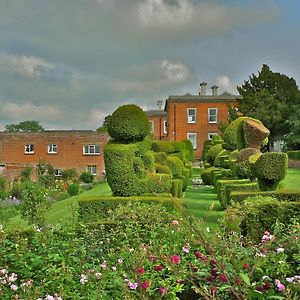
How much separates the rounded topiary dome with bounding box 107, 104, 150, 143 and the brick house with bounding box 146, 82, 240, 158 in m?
42.8

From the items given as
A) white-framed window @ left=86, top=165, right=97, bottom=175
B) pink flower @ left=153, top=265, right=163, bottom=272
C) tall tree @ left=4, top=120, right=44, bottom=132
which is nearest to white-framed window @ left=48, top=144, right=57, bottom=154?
white-framed window @ left=86, top=165, right=97, bottom=175

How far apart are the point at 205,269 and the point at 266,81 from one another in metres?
47.4

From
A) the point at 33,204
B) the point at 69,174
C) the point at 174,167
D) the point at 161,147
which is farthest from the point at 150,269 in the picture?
the point at 69,174

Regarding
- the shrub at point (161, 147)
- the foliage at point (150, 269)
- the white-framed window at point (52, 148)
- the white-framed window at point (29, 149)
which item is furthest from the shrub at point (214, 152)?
the foliage at point (150, 269)

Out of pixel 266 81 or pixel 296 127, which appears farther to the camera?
pixel 266 81

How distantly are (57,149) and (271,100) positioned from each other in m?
20.5

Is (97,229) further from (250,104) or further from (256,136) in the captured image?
(250,104)

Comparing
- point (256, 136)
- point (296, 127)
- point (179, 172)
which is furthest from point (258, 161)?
point (296, 127)

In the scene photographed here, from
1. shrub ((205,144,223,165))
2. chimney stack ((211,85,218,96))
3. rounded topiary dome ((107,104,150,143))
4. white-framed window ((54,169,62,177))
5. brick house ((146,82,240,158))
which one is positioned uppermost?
chimney stack ((211,85,218,96))

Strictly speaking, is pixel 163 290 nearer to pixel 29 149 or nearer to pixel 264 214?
pixel 264 214

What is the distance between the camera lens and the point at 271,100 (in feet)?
155

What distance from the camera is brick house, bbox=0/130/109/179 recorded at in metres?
47.9

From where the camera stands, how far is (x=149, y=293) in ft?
13.9

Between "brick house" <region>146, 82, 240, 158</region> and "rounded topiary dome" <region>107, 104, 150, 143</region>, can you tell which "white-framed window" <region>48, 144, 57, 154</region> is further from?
"rounded topiary dome" <region>107, 104, 150, 143</region>
